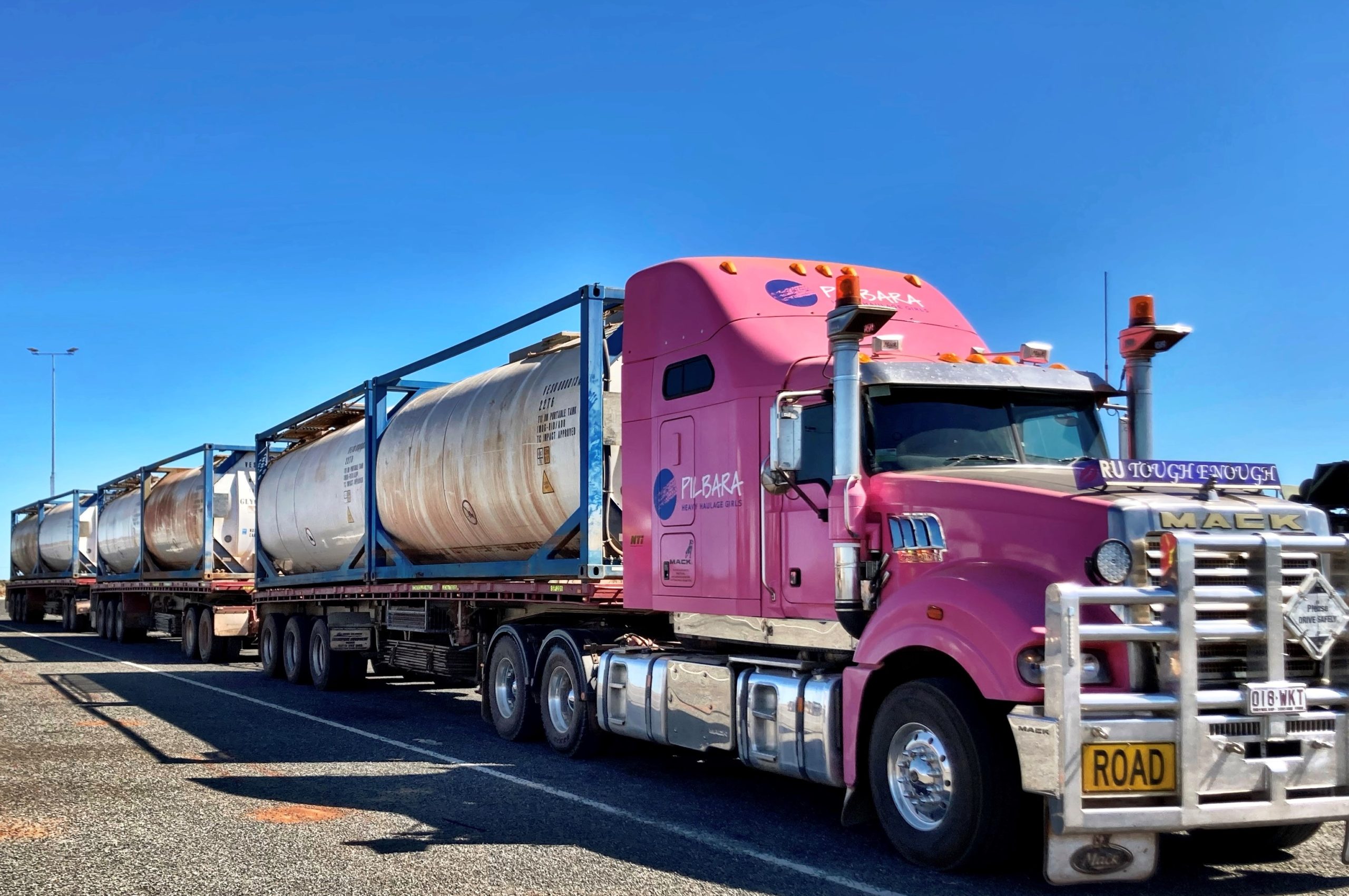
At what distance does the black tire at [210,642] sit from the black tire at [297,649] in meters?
5.21

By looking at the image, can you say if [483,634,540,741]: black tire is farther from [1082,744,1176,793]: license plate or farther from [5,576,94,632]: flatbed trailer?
[5,576,94,632]: flatbed trailer

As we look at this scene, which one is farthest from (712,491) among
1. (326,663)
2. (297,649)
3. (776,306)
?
(297,649)

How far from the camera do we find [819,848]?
6969 mm

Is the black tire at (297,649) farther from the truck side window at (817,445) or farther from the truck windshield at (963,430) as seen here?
the truck windshield at (963,430)

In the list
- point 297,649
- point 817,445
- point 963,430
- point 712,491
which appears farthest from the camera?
point 297,649

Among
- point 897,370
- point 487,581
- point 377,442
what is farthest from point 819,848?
point 377,442

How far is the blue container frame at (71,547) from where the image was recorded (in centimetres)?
3725

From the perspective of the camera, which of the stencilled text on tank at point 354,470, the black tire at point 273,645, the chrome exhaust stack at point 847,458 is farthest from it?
the black tire at point 273,645

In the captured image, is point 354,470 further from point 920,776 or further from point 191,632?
point 920,776

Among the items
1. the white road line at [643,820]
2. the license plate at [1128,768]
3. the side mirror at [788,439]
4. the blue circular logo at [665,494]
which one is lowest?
the white road line at [643,820]

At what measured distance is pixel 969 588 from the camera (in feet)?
19.9

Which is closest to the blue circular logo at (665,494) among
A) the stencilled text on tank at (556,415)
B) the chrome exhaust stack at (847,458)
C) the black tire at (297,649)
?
the stencilled text on tank at (556,415)

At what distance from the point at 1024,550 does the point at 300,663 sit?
45.8 ft

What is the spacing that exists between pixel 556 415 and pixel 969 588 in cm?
593
